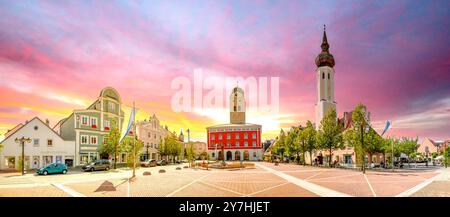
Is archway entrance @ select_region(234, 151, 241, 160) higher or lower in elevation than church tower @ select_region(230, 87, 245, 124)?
lower

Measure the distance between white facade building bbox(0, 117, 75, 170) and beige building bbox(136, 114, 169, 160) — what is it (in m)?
18.3

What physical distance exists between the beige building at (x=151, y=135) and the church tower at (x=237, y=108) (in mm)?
26191

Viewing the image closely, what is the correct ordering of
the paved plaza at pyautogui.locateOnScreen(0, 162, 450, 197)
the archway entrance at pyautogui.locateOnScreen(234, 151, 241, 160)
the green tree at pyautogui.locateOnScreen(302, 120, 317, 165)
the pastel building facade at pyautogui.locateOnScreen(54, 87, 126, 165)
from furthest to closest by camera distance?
the archway entrance at pyautogui.locateOnScreen(234, 151, 241, 160) < the green tree at pyautogui.locateOnScreen(302, 120, 317, 165) < the pastel building facade at pyautogui.locateOnScreen(54, 87, 126, 165) < the paved plaza at pyautogui.locateOnScreen(0, 162, 450, 197)

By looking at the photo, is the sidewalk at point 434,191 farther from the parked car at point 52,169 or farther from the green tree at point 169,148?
the green tree at point 169,148

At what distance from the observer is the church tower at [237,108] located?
8731 centimetres

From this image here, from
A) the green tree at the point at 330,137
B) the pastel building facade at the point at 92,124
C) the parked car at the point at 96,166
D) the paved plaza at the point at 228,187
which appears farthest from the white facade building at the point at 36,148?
the green tree at the point at 330,137

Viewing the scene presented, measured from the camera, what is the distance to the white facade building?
31344mm

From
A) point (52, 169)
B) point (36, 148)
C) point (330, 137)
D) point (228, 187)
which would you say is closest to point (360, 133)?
point (330, 137)

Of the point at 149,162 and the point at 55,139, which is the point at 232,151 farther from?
the point at 55,139

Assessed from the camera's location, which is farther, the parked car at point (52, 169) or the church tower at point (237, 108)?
the church tower at point (237, 108)

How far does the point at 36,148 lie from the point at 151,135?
28268mm

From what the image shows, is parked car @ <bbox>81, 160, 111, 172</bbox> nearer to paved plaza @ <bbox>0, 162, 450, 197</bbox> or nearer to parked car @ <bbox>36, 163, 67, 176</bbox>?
parked car @ <bbox>36, 163, 67, 176</bbox>

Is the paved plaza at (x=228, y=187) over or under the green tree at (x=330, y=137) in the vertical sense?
under

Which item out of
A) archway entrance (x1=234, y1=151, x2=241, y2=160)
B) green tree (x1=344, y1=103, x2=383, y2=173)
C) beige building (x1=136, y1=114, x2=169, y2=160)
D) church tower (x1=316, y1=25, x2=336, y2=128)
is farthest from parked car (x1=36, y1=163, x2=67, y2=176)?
archway entrance (x1=234, y1=151, x2=241, y2=160)
